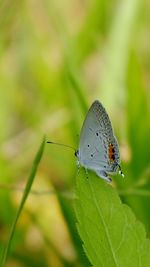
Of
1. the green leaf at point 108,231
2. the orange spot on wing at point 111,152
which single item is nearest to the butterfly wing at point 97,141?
the orange spot on wing at point 111,152

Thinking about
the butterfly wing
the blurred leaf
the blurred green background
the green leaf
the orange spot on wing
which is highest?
the blurred green background

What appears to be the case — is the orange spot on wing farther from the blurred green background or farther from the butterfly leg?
the blurred green background

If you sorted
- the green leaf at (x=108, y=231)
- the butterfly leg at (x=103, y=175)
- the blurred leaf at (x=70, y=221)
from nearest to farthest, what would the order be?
the green leaf at (x=108, y=231) < the butterfly leg at (x=103, y=175) < the blurred leaf at (x=70, y=221)

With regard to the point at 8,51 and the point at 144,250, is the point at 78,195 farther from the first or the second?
the point at 8,51

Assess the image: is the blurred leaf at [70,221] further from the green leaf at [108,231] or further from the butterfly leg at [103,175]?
the green leaf at [108,231]

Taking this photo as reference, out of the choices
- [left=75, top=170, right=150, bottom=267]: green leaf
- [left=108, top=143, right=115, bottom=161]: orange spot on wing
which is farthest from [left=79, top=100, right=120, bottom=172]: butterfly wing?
[left=75, top=170, right=150, bottom=267]: green leaf

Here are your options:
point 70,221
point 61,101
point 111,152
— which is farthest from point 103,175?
point 61,101

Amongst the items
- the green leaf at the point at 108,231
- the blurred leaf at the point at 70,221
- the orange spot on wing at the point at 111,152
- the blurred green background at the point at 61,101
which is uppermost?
the blurred green background at the point at 61,101

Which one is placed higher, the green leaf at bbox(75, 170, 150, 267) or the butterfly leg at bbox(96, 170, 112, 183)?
the butterfly leg at bbox(96, 170, 112, 183)
